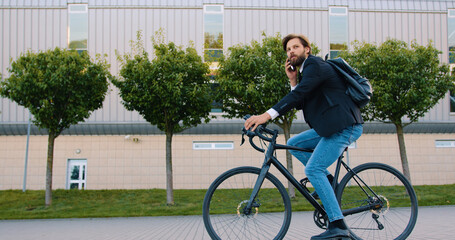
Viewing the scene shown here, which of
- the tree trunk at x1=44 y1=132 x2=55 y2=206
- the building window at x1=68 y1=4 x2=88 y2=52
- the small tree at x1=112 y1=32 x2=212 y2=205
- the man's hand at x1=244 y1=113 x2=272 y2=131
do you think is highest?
the building window at x1=68 y1=4 x2=88 y2=52

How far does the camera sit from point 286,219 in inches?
116

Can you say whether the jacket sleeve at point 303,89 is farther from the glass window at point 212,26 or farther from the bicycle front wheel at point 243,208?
the glass window at point 212,26

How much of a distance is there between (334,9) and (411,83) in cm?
766

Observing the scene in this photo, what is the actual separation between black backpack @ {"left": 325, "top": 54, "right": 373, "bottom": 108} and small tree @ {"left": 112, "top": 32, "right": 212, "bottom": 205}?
818 centimetres

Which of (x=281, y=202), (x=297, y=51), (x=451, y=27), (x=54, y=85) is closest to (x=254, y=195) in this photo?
(x=281, y=202)

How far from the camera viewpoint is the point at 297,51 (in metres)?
3.25

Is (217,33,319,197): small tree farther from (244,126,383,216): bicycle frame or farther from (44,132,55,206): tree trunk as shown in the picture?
(244,126,383,216): bicycle frame

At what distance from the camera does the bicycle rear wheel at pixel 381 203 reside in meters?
3.20

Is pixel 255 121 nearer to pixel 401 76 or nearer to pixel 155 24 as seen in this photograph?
pixel 401 76

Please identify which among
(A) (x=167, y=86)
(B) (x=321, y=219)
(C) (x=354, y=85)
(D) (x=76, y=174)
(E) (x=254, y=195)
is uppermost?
(A) (x=167, y=86)

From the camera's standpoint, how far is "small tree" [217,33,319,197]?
37.4 ft

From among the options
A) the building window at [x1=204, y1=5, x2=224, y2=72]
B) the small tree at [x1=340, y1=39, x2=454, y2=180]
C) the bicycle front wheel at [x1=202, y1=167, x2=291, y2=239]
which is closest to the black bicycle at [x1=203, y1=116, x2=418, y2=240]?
the bicycle front wheel at [x1=202, y1=167, x2=291, y2=239]

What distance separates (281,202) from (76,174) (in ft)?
53.9

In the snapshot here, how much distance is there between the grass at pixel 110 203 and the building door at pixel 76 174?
1854mm
